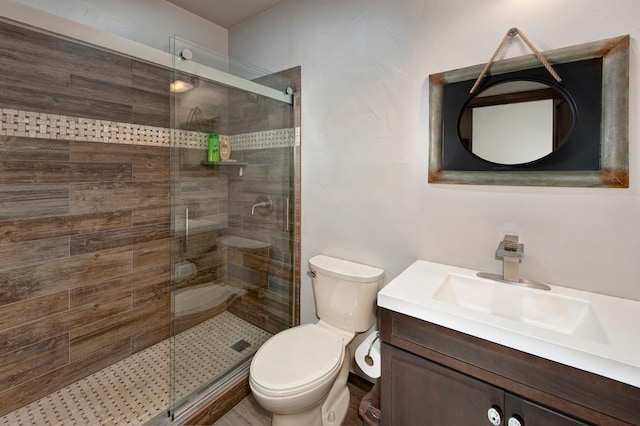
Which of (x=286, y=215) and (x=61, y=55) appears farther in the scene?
(x=286, y=215)

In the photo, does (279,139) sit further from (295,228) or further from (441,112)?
(441,112)

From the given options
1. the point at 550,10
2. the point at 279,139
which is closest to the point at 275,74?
the point at 279,139

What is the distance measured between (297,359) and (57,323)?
57.4 inches

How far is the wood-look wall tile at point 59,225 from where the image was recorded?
5.07 ft

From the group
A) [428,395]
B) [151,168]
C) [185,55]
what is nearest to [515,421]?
[428,395]

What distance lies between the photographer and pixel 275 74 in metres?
2.16

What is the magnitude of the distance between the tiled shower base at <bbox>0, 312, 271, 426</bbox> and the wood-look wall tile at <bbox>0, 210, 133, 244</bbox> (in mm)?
860

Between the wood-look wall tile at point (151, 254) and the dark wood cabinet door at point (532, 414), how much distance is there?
218cm

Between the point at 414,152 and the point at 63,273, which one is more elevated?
the point at 414,152

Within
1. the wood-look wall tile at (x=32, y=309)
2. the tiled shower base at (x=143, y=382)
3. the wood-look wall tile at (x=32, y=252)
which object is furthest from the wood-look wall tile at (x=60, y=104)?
the tiled shower base at (x=143, y=382)

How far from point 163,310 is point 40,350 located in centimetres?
69

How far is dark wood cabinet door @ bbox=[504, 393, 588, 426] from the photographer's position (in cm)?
84

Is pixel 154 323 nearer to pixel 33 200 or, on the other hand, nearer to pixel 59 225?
pixel 59 225

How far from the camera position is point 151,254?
84.0 inches
